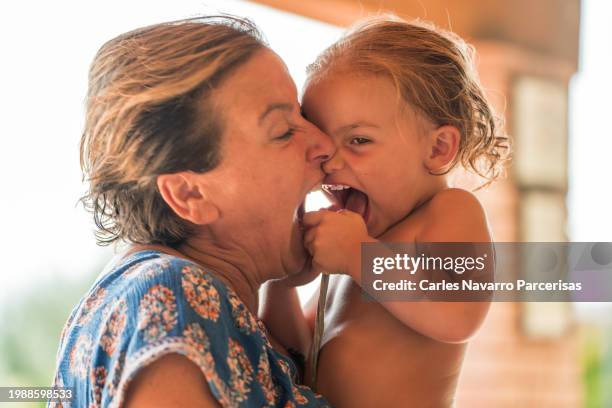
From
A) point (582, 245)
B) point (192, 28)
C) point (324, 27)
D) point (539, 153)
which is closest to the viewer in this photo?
point (192, 28)

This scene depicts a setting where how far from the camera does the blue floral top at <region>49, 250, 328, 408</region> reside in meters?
0.89

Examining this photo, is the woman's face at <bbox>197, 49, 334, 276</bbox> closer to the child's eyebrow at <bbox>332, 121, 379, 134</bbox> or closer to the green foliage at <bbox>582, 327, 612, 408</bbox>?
the child's eyebrow at <bbox>332, 121, 379, 134</bbox>

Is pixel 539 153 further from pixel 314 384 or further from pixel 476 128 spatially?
pixel 314 384

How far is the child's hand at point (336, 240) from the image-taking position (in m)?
1.17

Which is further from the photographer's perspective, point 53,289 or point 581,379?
point 581,379

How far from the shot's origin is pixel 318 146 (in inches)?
47.4

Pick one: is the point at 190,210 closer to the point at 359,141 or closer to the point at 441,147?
the point at 359,141

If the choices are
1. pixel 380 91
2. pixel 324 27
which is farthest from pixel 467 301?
pixel 324 27

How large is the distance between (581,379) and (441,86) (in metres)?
3.38

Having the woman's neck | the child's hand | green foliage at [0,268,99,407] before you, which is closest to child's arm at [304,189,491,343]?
the child's hand

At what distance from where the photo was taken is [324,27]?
A: 3051 millimetres

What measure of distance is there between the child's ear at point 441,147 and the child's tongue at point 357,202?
0.40 feet

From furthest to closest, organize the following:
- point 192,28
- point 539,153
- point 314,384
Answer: point 539,153
point 314,384
point 192,28

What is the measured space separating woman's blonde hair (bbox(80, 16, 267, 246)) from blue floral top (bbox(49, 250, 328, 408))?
0.11m
